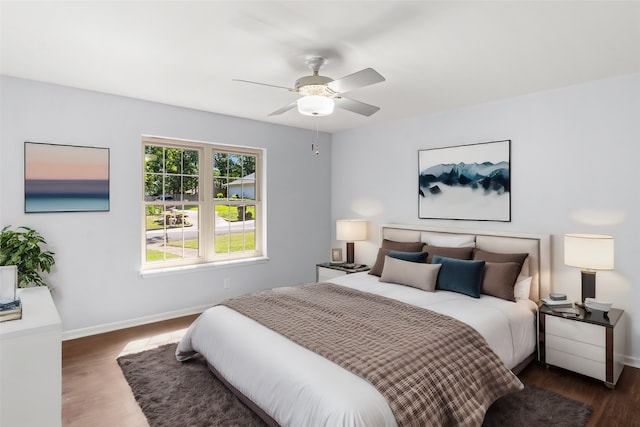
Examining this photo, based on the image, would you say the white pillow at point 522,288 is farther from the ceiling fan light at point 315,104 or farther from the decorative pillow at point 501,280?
the ceiling fan light at point 315,104

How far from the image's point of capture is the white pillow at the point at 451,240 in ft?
12.9

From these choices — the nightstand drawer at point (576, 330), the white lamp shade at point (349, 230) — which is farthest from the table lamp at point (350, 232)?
the nightstand drawer at point (576, 330)

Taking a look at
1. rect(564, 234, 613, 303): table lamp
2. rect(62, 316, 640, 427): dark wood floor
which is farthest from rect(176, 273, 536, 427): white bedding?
rect(564, 234, 613, 303): table lamp

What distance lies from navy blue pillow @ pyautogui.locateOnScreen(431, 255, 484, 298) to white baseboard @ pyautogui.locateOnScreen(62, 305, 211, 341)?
2.91m

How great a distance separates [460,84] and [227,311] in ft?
9.61

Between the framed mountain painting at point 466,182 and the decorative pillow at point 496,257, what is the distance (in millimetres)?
503

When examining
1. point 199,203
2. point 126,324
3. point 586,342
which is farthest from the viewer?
point 199,203

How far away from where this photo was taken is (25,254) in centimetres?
305

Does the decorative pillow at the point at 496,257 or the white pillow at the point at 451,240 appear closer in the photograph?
the decorative pillow at the point at 496,257

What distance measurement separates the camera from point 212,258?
185 inches

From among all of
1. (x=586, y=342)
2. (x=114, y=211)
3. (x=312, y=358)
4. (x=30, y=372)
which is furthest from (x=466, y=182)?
(x=30, y=372)

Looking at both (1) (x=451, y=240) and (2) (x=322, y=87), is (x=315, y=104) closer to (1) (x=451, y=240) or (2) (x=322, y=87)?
(2) (x=322, y=87)

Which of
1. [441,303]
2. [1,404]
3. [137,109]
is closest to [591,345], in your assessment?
[441,303]

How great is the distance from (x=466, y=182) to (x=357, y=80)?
236 centimetres
